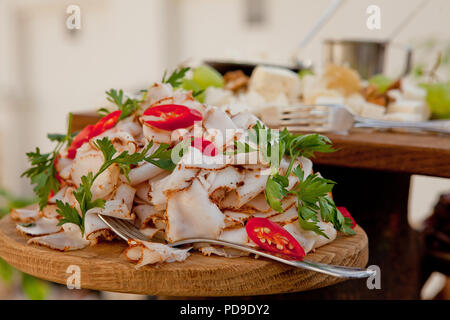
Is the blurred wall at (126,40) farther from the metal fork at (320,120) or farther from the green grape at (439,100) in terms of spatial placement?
the metal fork at (320,120)

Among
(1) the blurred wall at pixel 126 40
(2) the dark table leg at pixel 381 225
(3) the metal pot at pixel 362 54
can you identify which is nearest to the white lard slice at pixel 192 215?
(2) the dark table leg at pixel 381 225

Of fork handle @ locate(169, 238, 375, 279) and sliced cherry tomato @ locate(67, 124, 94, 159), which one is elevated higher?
sliced cherry tomato @ locate(67, 124, 94, 159)

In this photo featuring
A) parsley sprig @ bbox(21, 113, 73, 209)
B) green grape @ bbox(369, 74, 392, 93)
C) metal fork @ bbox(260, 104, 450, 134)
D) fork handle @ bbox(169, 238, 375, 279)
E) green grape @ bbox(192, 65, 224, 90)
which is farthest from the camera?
green grape @ bbox(369, 74, 392, 93)

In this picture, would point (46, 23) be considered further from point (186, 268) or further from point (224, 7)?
point (186, 268)

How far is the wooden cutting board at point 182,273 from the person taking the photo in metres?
0.67

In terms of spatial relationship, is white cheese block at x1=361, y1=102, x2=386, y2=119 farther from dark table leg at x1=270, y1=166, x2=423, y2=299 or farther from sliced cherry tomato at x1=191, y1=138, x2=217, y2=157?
sliced cherry tomato at x1=191, y1=138, x2=217, y2=157

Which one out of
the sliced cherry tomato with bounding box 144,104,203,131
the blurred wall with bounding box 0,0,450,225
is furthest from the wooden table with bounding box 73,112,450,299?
the blurred wall with bounding box 0,0,450,225

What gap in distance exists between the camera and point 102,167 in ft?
2.48

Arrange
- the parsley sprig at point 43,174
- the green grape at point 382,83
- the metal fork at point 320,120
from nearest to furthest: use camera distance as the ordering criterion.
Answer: the parsley sprig at point 43,174 < the metal fork at point 320,120 < the green grape at point 382,83

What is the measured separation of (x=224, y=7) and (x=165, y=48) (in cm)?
87

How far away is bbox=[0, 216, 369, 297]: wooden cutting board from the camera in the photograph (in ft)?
2.20

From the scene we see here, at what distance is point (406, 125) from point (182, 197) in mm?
640

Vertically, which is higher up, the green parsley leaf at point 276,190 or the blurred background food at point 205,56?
the blurred background food at point 205,56

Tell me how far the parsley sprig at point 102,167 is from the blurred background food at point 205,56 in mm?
Answer: 348
